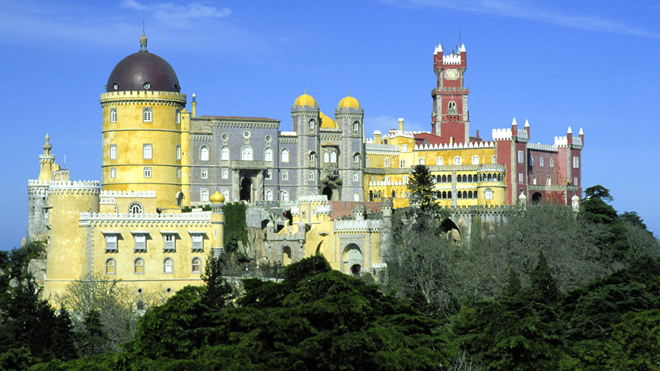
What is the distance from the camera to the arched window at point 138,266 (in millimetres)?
62688

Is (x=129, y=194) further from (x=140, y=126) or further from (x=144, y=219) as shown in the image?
(x=140, y=126)

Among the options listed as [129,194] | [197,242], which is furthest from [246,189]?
[197,242]

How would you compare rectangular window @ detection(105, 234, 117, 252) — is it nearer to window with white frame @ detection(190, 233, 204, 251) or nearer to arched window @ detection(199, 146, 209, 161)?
window with white frame @ detection(190, 233, 204, 251)

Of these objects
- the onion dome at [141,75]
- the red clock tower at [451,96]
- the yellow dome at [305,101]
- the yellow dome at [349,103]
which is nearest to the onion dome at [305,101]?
the yellow dome at [305,101]

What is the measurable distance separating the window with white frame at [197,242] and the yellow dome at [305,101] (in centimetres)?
2392

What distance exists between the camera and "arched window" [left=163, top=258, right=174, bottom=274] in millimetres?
63688

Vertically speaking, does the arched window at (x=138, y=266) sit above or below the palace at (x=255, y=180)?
below

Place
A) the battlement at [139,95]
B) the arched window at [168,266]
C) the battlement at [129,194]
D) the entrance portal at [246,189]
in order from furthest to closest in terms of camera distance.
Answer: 1. the entrance portal at [246,189]
2. the battlement at [139,95]
3. the battlement at [129,194]
4. the arched window at [168,266]

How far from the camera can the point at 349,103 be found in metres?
88.5

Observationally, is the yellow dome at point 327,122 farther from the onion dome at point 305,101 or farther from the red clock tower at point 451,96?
the red clock tower at point 451,96

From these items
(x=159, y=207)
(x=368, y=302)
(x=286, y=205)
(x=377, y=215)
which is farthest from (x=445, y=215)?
(x=368, y=302)

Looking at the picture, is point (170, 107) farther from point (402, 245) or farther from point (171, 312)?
point (171, 312)

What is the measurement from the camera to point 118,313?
177 ft

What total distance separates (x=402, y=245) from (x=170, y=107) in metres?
Answer: 23.1
